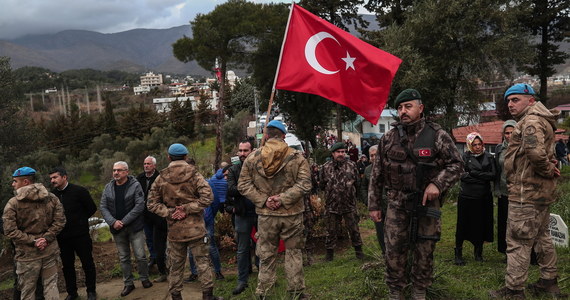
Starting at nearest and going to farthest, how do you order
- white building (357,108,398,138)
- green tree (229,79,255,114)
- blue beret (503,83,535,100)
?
blue beret (503,83,535,100) < white building (357,108,398,138) < green tree (229,79,255,114)

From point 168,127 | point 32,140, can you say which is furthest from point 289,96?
point 168,127

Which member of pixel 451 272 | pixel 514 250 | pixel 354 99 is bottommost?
pixel 451 272

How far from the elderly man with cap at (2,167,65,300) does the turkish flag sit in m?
3.34

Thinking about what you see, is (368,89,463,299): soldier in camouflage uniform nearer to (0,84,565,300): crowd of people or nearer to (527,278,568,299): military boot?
(0,84,565,300): crowd of people

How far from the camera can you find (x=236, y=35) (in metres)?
26.5

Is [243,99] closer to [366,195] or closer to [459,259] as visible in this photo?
[366,195]

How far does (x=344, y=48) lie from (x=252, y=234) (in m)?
3.00

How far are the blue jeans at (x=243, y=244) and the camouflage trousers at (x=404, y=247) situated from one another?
2132mm

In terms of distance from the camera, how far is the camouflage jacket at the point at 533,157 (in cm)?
356

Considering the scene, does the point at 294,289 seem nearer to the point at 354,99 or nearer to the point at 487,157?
the point at 354,99

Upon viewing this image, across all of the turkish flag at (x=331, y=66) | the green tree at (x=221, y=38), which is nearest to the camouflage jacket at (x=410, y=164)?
the turkish flag at (x=331, y=66)

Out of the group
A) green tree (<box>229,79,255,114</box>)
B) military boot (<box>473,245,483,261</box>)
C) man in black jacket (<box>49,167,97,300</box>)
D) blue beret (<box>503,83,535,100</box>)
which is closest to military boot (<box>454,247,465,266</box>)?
military boot (<box>473,245,483,261</box>)

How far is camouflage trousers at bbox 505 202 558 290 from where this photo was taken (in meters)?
3.71

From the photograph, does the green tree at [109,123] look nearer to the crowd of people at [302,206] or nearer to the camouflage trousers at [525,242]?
the crowd of people at [302,206]
